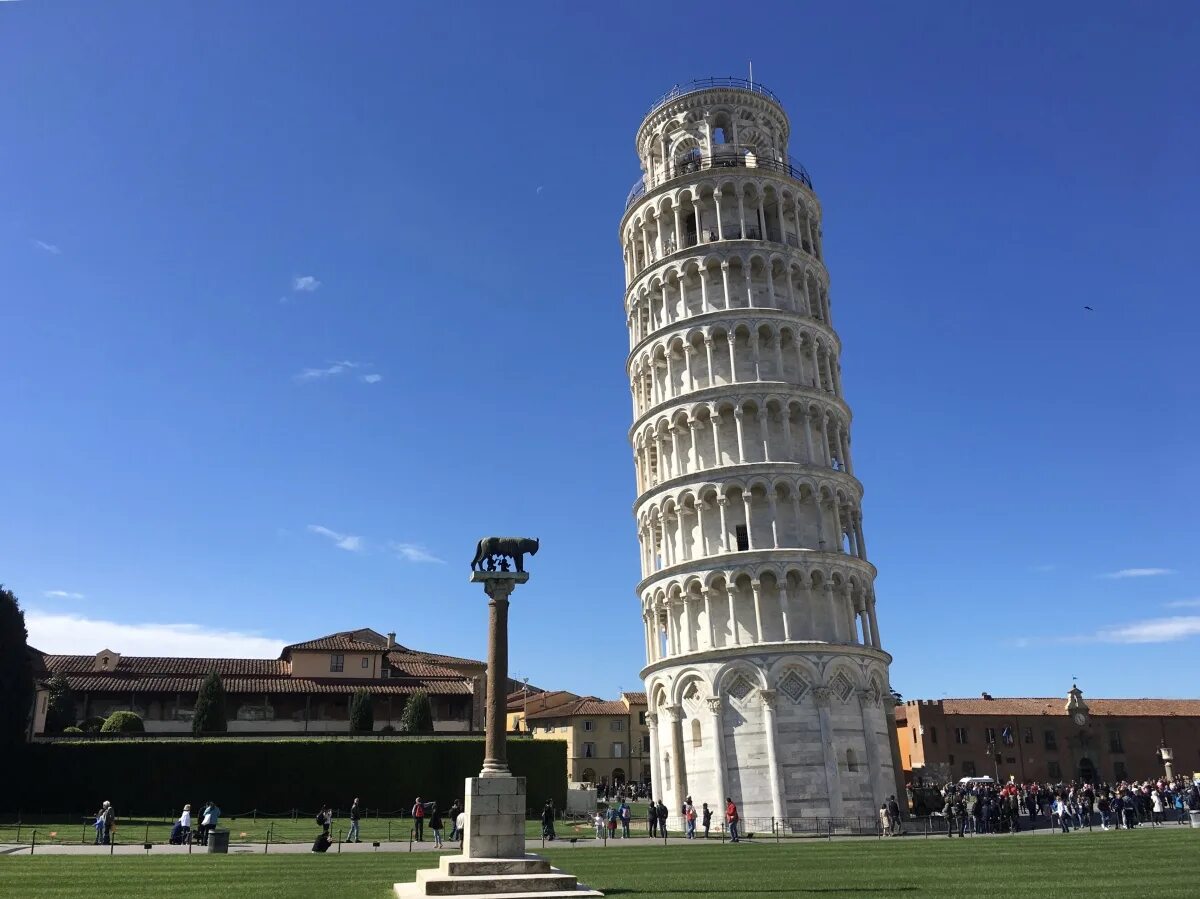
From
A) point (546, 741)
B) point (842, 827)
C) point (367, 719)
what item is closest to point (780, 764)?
point (842, 827)

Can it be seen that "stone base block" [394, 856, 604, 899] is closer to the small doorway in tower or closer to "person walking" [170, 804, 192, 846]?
"person walking" [170, 804, 192, 846]

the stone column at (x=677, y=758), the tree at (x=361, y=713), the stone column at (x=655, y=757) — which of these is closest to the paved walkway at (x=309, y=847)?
the stone column at (x=677, y=758)

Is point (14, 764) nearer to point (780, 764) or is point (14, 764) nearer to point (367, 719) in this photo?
point (367, 719)

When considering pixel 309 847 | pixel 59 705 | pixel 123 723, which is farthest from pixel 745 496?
pixel 59 705

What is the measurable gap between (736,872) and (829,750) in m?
21.4

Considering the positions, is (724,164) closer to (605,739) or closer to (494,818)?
(494,818)

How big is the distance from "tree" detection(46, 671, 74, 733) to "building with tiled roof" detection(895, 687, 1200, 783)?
223ft

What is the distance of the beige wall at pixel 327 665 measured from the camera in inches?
2805

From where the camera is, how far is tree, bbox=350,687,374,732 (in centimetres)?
6125

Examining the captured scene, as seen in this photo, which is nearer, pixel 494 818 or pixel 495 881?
pixel 495 881

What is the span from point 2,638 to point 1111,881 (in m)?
51.8

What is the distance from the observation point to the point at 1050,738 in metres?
89.1

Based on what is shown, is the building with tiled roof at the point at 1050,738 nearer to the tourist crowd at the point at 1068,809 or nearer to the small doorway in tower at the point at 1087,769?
the small doorway in tower at the point at 1087,769

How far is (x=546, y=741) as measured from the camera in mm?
53531
